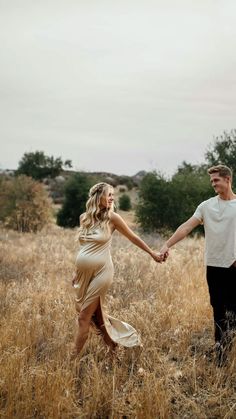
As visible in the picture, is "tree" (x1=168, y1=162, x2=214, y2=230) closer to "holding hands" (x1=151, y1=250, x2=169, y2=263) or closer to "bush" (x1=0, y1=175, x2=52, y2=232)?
"bush" (x1=0, y1=175, x2=52, y2=232)

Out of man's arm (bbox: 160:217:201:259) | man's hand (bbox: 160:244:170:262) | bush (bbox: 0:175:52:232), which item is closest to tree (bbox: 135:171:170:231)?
bush (bbox: 0:175:52:232)

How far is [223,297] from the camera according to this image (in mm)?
5773

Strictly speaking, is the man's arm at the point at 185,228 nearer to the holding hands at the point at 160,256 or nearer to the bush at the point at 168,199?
the holding hands at the point at 160,256

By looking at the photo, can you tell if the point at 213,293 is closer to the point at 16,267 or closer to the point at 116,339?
the point at 116,339

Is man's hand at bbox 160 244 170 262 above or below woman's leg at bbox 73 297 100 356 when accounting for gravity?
above

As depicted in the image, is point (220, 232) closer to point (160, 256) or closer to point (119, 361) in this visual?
point (160, 256)

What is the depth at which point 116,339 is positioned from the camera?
5.80 metres

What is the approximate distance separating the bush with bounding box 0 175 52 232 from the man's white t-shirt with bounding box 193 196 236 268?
2153 cm

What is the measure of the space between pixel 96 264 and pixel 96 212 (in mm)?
554

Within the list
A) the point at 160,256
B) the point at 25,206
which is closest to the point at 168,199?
the point at 25,206

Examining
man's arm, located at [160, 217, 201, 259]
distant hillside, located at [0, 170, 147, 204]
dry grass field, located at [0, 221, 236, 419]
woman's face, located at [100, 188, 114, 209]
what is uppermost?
distant hillside, located at [0, 170, 147, 204]

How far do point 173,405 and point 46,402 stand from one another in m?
1.17

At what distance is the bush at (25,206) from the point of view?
89.2 ft

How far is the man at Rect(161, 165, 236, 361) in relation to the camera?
5621 millimetres
